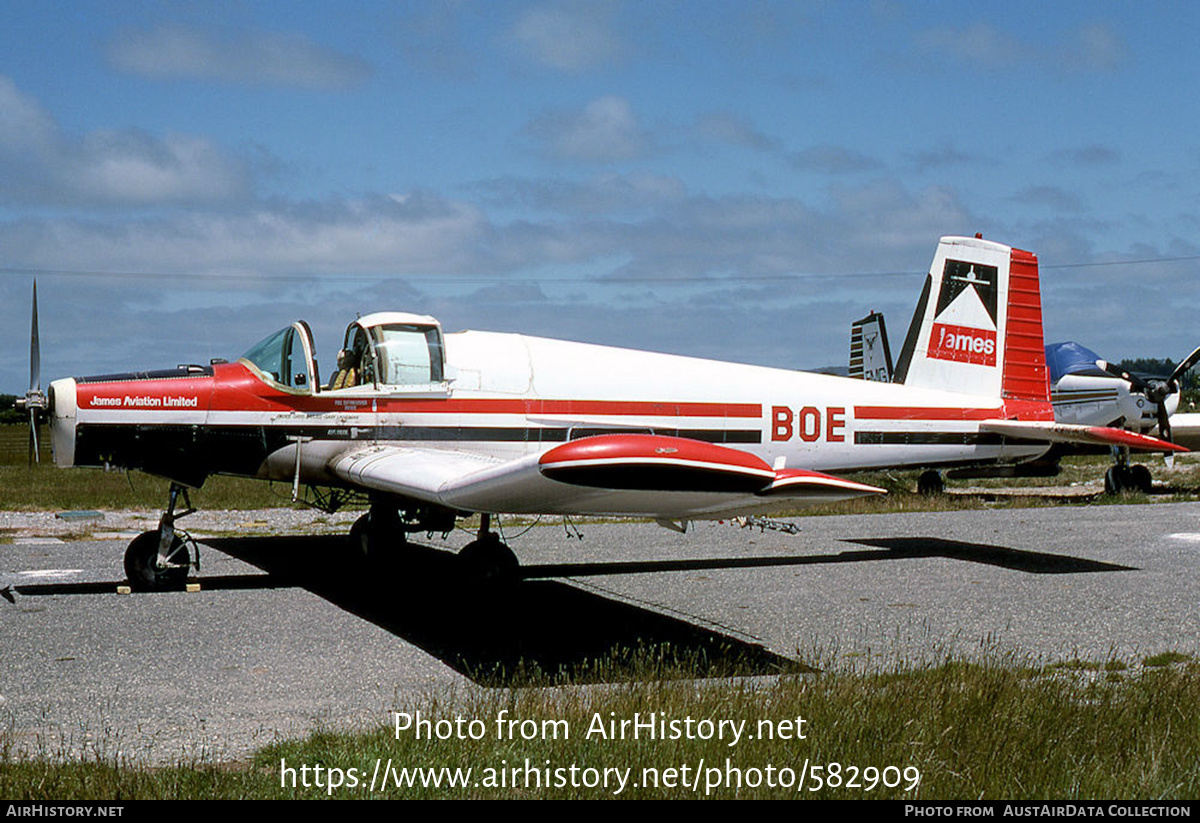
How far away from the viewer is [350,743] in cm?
544

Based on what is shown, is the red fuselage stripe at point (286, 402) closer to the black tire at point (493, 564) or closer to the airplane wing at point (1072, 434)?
the black tire at point (493, 564)

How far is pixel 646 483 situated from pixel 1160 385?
21.3m

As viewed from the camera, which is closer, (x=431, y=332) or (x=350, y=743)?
(x=350, y=743)

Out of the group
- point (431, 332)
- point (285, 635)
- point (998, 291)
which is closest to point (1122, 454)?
point (998, 291)

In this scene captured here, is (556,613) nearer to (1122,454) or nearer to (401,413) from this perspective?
(401,413)

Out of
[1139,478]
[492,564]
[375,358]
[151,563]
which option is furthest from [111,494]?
Answer: [1139,478]

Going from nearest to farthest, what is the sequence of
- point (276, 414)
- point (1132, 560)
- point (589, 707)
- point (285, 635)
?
1. point (589, 707)
2. point (285, 635)
3. point (276, 414)
4. point (1132, 560)

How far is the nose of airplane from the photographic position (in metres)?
10.1

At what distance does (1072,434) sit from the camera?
41.6 ft

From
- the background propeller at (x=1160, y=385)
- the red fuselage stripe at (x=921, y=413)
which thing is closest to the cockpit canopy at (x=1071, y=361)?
the background propeller at (x=1160, y=385)

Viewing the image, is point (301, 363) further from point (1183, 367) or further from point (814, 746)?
point (1183, 367)

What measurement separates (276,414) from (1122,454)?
18.7m

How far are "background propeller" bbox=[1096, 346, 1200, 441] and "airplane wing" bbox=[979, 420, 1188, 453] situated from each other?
11.1 metres

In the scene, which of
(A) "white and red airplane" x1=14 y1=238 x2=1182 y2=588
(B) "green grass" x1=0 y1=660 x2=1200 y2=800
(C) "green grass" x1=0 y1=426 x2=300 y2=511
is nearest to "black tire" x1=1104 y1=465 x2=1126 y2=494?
(A) "white and red airplane" x1=14 y1=238 x2=1182 y2=588
